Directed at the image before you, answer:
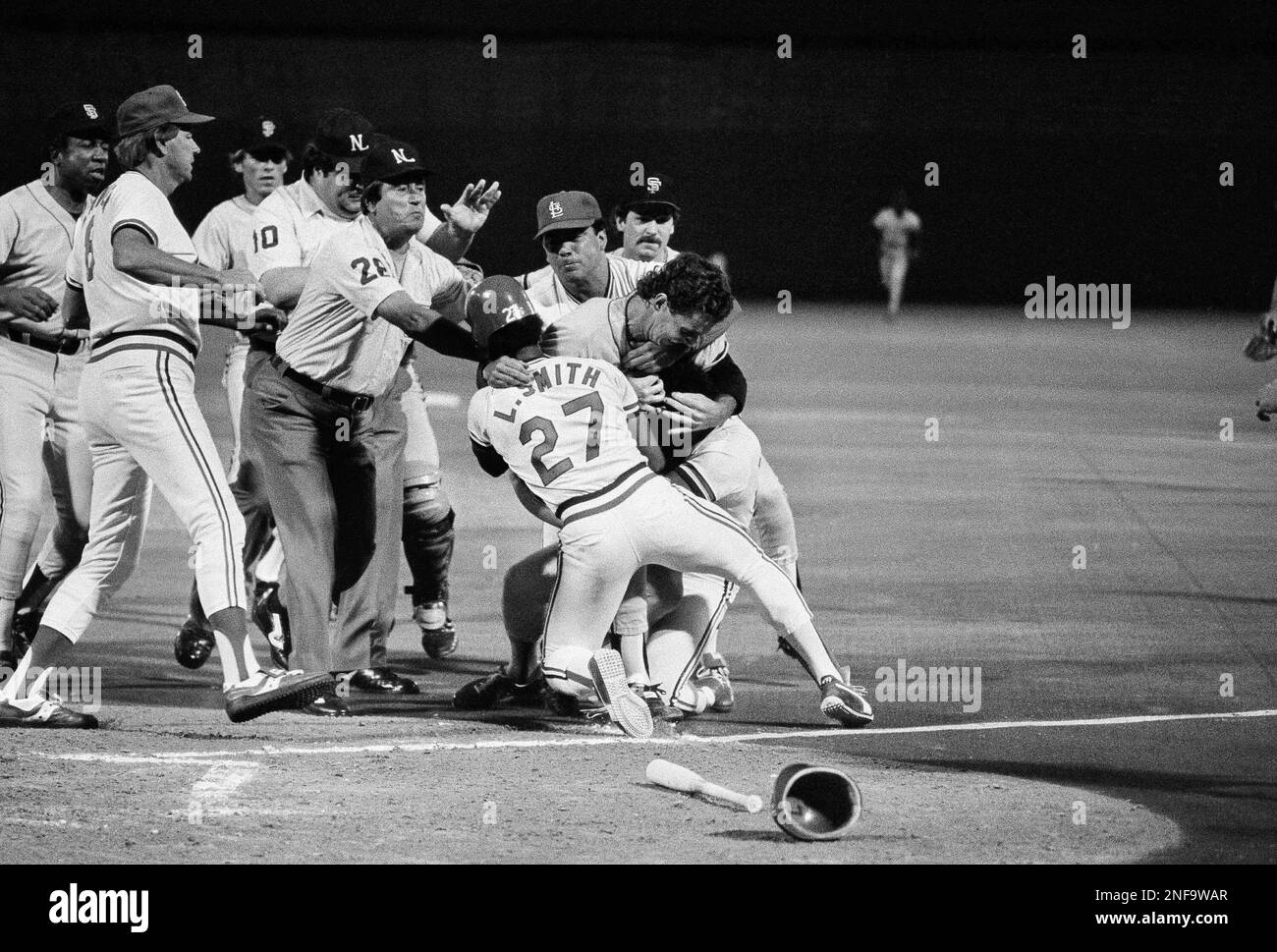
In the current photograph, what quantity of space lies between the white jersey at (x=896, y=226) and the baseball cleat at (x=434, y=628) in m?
20.6

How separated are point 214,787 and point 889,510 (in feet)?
22.6

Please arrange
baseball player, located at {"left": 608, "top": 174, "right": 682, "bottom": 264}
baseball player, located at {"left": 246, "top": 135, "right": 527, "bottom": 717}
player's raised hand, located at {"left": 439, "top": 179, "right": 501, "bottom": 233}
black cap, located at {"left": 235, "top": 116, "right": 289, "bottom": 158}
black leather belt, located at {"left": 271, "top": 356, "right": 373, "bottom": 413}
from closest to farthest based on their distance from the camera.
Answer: baseball player, located at {"left": 246, "top": 135, "right": 527, "bottom": 717}
black leather belt, located at {"left": 271, "top": 356, "right": 373, "bottom": 413}
player's raised hand, located at {"left": 439, "top": 179, "right": 501, "bottom": 233}
baseball player, located at {"left": 608, "top": 174, "right": 682, "bottom": 264}
black cap, located at {"left": 235, "top": 116, "right": 289, "bottom": 158}

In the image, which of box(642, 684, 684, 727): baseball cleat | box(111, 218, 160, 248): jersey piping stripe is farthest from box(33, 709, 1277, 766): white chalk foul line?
box(111, 218, 160, 248): jersey piping stripe

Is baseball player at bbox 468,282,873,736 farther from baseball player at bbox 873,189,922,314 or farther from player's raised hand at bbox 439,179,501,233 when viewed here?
baseball player at bbox 873,189,922,314

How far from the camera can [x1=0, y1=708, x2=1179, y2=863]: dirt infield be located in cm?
533

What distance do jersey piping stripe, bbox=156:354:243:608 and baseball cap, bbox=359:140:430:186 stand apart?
115cm

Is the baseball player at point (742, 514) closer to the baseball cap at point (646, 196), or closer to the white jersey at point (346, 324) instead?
the baseball cap at point (646, 196)

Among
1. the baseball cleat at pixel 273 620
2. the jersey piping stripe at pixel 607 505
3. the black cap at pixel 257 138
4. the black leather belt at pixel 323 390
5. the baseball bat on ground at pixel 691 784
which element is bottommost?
the baseball bat on ground at pixel 691 784

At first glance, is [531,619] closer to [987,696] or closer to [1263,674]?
[987,696]

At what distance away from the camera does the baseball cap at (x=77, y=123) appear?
7.54 metres

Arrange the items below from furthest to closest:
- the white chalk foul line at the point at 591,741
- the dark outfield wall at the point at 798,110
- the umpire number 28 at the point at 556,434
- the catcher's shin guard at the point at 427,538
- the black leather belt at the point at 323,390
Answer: the dark outfield wall at the point at 798,110
the catcher's shin guard at the point at 427,538
the black leather belt at the point at 323,390
the umpire number 28 at the point at 556,434
the white chalk foul line at the point at 591,741

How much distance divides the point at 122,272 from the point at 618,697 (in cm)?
239

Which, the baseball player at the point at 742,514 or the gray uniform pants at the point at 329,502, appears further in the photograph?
the baseball player at the point at 742,514

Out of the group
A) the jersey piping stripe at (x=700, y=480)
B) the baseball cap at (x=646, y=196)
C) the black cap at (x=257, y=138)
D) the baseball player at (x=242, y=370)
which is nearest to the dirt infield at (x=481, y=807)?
the jersey piping stripe at (x=700, y=480)
